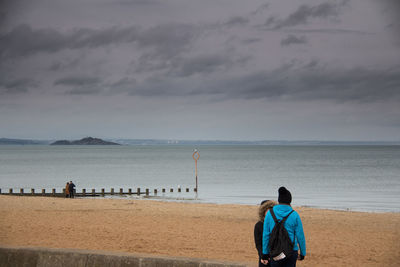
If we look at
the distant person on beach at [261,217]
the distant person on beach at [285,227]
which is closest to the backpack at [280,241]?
the distant person on beach at [285,227]

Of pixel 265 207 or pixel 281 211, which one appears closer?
pixel 281 211

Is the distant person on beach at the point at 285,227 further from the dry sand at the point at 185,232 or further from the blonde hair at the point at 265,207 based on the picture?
the dry sand at the point at 185,232

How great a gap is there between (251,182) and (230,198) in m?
17.9

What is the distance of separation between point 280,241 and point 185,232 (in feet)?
39.3

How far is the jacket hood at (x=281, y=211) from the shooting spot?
5.10 m

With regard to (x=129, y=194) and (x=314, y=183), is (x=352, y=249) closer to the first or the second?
(x=129, y=194)

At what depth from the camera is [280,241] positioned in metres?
5.09

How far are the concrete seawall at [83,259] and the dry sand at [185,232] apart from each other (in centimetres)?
523

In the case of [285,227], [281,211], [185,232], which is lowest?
[185,232]

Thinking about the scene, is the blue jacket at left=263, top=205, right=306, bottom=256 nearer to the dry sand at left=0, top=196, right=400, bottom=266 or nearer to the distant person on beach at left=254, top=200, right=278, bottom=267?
the distant person on beach at left=254, top=200, right=278, bottom=267

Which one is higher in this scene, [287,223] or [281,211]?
[281,211]

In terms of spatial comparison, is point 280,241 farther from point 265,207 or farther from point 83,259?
point 83,259

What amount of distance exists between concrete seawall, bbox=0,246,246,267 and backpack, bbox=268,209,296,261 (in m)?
0.67

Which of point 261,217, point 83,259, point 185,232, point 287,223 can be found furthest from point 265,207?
point 185,232
